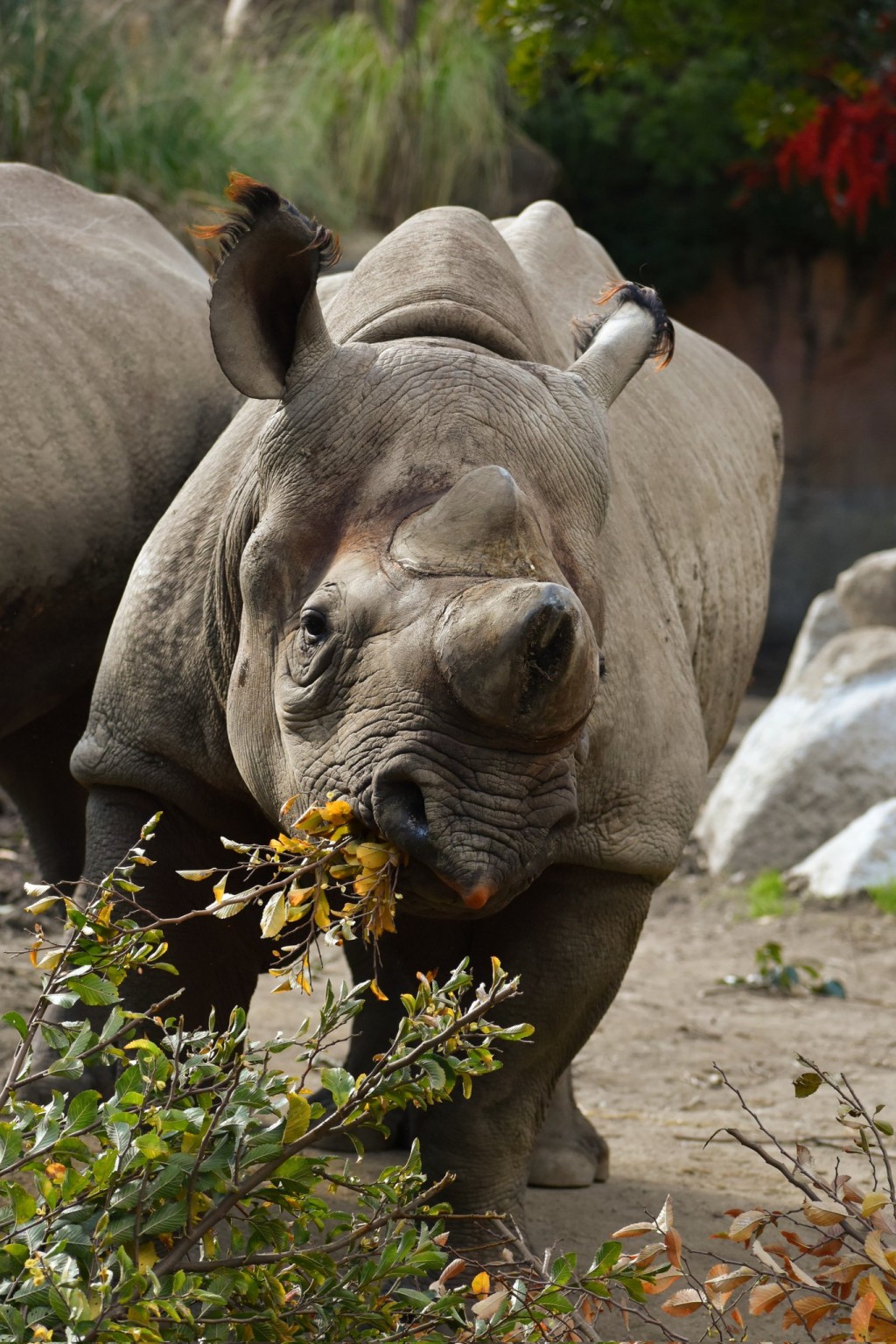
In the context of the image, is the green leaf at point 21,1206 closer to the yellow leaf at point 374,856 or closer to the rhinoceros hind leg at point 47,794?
the yellow leaf at point 374,856

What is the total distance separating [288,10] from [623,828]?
13928mm

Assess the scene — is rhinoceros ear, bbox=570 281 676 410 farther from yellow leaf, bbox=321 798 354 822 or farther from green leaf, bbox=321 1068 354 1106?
green leaf, bbox=321 1068 354 1106

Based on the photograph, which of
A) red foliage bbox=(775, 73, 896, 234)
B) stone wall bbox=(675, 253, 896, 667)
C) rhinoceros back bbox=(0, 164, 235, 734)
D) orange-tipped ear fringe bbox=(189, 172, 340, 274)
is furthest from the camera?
stone wall bbox=(675, 253, 896, 667)

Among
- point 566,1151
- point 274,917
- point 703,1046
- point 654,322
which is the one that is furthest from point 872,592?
point 274,917

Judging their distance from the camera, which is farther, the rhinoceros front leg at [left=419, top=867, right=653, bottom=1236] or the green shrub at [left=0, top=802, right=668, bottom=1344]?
the rhinoceros front leg at [left=419, top=867, right=653, bottom=1236]

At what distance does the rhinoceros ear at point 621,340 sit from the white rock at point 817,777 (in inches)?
238

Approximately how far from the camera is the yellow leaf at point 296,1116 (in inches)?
114

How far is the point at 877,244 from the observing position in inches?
768

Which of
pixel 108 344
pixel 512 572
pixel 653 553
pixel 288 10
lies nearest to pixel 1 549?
pixel 108 344

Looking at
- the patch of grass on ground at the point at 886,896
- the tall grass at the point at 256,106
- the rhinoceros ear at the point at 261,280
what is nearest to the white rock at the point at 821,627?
the patch of grass on ground at the point at 886,896

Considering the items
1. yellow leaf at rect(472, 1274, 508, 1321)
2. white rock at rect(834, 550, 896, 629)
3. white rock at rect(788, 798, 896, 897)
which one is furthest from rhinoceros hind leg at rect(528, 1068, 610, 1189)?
white rock at rect(834, 550, 896, 629)

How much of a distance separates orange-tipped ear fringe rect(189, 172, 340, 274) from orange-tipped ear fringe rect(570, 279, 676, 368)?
65 cm

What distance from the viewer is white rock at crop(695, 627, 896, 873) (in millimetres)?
9742

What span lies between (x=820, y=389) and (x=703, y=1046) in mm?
14354
